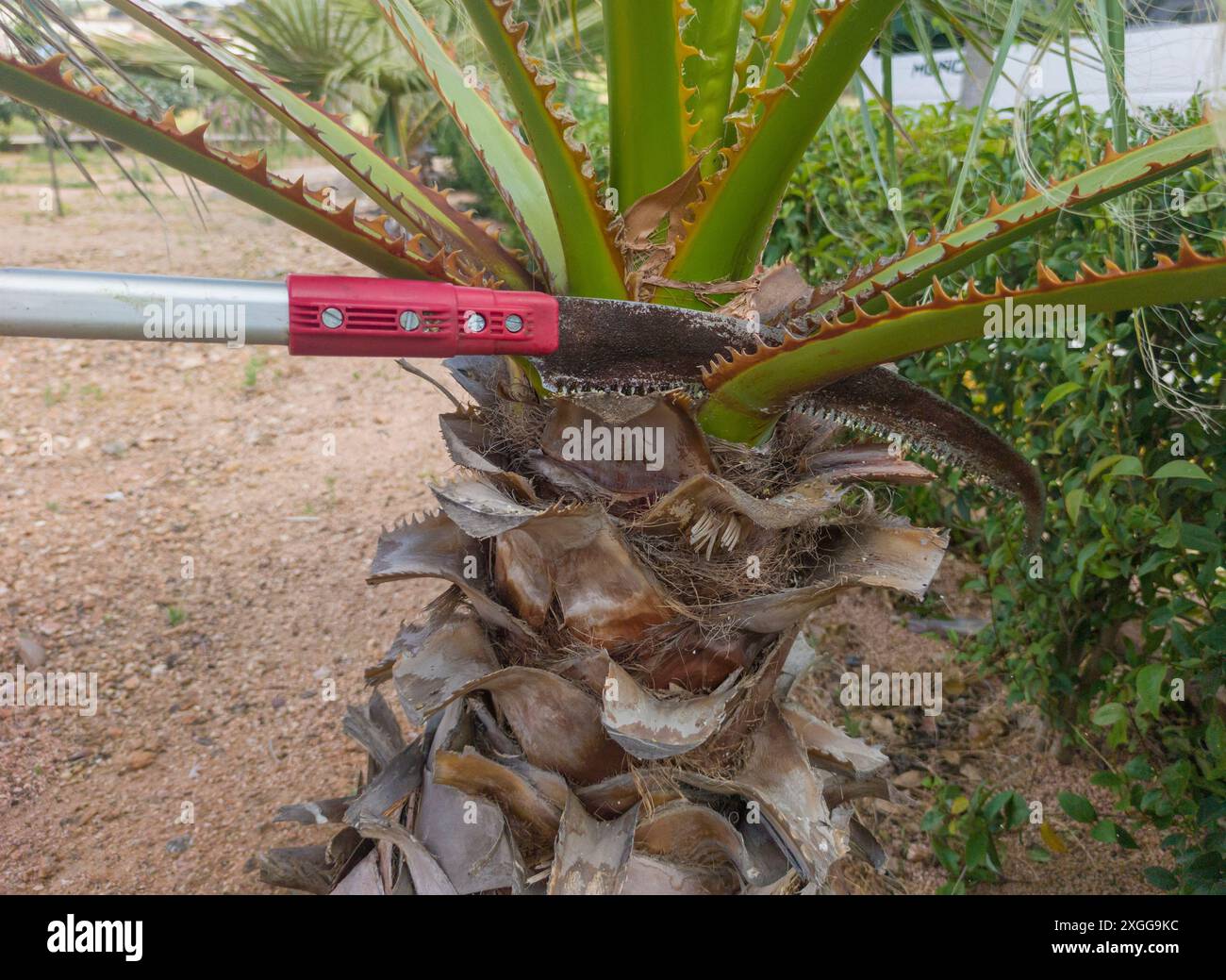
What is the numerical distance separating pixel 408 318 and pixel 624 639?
544mm

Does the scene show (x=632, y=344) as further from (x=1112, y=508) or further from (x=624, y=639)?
(x=1112, y=508)

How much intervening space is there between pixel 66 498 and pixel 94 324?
321cm

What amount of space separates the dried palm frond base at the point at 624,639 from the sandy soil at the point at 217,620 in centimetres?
84

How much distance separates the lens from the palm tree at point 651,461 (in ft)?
3.97

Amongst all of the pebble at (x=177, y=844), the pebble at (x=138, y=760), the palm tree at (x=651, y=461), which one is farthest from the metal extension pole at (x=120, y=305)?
the pebble at (x=138, y=760)

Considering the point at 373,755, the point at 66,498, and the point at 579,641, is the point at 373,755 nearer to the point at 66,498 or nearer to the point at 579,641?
the point at 579,641

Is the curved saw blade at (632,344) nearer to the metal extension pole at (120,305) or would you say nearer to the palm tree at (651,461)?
the palm tree at (651,461)

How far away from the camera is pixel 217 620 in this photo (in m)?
3.19

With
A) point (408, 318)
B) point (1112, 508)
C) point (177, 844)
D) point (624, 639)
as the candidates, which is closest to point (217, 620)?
point (177, 844)

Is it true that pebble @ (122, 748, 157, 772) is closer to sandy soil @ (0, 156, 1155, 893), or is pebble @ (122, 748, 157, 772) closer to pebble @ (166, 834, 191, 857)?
sandy soil @ (0, 156, 1155, 893)

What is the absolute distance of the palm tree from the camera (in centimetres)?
121

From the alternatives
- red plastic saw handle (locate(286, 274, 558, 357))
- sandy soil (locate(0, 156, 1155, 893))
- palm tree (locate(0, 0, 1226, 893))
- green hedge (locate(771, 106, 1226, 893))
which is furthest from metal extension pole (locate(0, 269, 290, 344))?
green hedge (locate(771, 106, 1226, 893))

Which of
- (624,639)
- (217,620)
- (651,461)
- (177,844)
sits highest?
(651,461)
